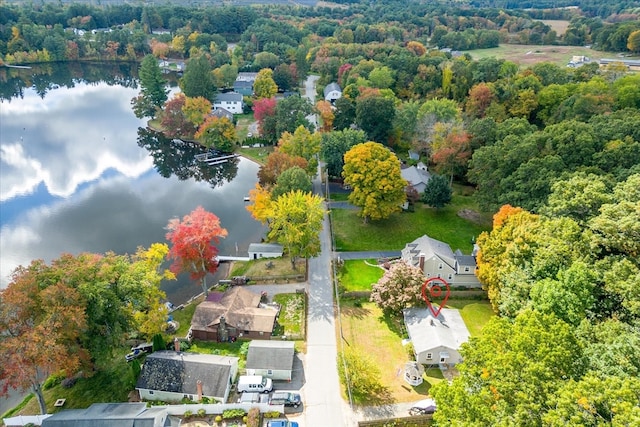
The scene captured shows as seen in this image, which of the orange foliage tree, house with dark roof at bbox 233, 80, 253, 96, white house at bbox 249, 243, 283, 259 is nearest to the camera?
the orange foliage tree

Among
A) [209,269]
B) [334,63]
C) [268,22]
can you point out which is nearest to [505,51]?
[334,63]

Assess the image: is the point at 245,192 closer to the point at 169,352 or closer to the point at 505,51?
the point at 169,352

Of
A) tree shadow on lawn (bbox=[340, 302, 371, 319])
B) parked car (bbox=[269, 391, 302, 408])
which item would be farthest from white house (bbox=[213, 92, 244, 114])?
parked car (bbox=[269, 391, 302, 408])

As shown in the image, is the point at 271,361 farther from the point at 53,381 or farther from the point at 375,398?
the point at 53,381

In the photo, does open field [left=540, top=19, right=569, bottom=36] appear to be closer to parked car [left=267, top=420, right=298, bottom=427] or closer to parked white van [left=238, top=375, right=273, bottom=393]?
parked white van [left=238, top=375, right=273, bottom=393]

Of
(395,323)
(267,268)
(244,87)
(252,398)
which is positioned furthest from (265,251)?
(244,87)
